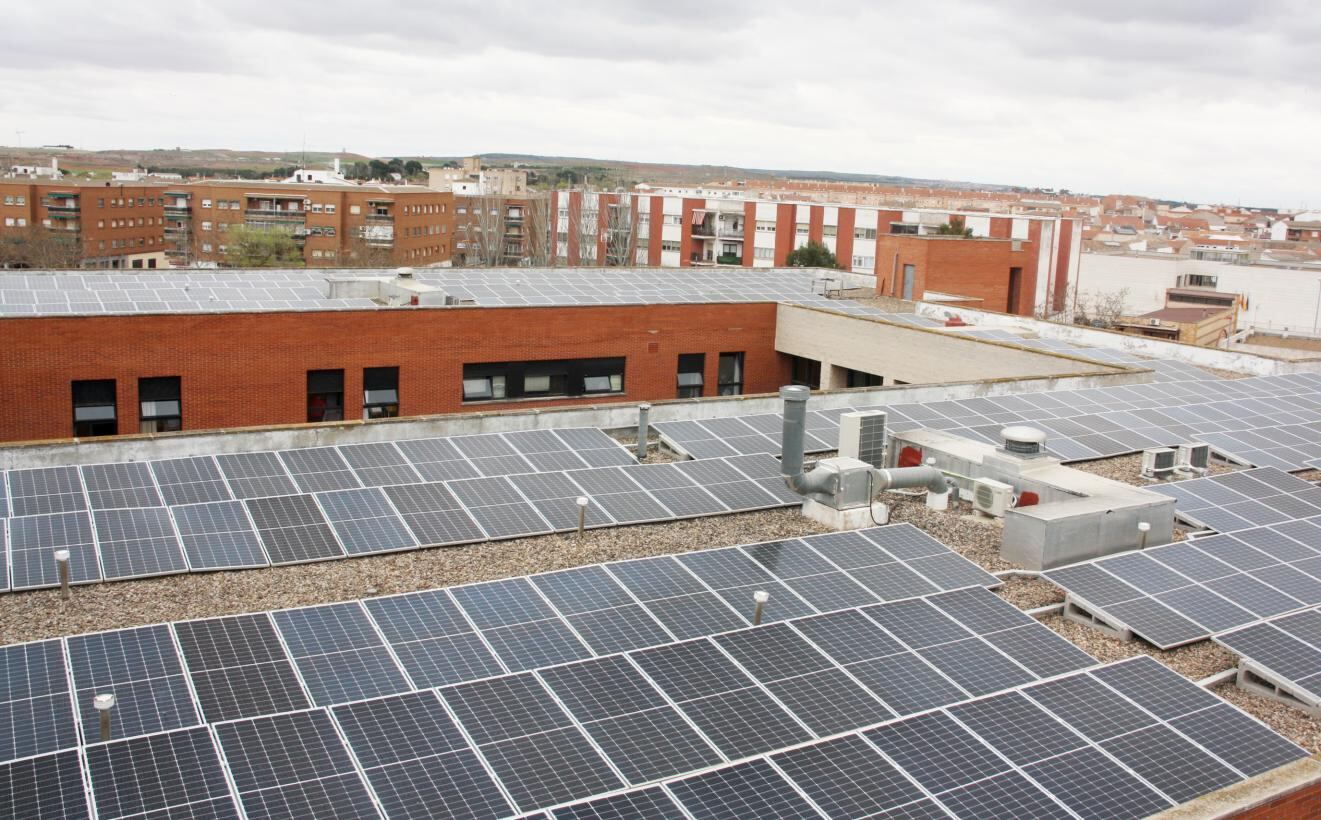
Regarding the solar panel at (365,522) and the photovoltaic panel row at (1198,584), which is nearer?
the photovoltaic panel row at (1198,584)

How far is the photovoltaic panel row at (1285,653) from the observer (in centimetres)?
1125

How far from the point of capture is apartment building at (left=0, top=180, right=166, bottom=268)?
320ft

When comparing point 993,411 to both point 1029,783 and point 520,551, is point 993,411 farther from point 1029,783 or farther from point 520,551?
point 1029,783

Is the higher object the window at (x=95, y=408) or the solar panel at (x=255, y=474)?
the solar panel at (x=255, y=474)

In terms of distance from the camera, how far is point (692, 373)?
136ft

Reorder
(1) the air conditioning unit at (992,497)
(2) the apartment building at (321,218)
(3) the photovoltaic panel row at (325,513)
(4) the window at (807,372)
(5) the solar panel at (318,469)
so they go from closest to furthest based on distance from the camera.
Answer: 1. (3) the photovoltaic panel row at (325,513)
2. (5) the solar panel at (318,469)
3. (1) the air conditioning unit at (992,497)
4. (4) the window at (807,372)
5. (2) the apartment building at (321,218)

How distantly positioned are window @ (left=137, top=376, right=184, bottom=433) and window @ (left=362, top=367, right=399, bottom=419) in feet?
18.0

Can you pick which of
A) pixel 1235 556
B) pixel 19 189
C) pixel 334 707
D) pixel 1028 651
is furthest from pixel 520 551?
pixel 19 189

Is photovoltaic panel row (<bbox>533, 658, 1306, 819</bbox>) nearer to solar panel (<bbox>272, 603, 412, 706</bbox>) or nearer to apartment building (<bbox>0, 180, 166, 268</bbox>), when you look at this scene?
solar panel (<bbox>272, 603, 412, 706</bbox>)

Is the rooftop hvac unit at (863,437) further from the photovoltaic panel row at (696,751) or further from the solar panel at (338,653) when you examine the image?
the solar panel at (338,653)

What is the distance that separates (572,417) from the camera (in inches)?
830

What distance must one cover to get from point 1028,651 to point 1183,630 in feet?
7.48

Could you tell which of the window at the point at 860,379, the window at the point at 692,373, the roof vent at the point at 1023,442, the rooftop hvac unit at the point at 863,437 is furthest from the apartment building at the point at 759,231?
the rooftop hvac unit at the point at 863,437

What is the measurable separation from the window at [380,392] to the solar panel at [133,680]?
2475cm
